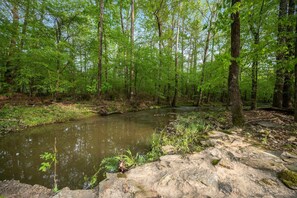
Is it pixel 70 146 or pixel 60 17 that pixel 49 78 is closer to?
pixel 60 17

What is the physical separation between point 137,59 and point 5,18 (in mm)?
8140

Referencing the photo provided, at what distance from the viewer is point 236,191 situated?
2.00 meters

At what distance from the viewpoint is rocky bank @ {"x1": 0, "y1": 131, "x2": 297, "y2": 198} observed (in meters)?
2.00

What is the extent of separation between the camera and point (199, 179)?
2.30 m

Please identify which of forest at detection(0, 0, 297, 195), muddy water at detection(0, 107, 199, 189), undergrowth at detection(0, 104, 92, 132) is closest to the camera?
forest at detection(0, 0, 297, 195)

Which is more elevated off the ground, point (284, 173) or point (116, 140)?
point (284, 173)

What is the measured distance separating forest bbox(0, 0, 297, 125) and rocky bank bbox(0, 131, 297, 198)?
2636 mm

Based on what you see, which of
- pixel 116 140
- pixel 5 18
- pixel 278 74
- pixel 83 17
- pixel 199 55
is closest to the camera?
pixel 116 140

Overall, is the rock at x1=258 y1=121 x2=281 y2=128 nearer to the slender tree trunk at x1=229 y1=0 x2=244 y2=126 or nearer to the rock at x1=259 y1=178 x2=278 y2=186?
the slender tree trunk at x1=229 y1=0 x2=244 y2=126

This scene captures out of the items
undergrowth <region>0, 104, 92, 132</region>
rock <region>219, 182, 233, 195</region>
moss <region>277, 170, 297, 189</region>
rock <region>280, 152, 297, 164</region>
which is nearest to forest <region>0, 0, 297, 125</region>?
undergrowth <region>0, 104, 92, 132</region>

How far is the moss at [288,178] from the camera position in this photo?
6.75 feet

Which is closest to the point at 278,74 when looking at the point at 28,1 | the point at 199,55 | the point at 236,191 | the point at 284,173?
the point at 284,173

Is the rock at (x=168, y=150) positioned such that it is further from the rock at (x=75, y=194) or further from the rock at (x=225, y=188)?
the rock at (x=75, y=194)

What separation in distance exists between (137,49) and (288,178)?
12565mm
